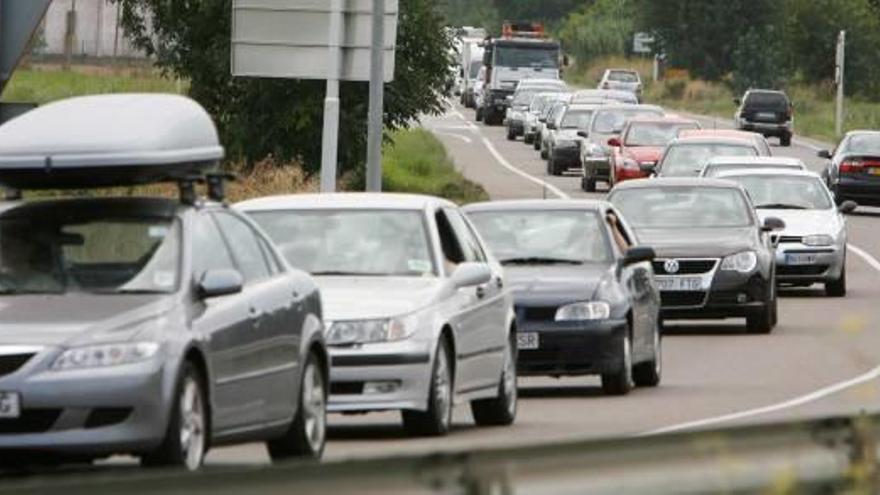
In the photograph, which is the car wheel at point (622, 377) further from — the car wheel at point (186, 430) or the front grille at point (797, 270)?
the front grille at point (797, 270)

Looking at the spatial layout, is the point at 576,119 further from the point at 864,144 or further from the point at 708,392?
the point at 708,392

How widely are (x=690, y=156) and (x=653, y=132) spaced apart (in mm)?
10493

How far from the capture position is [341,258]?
18.6m

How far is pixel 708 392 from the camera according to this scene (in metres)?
22.2

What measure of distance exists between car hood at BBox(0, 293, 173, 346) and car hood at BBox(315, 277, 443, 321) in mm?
3700

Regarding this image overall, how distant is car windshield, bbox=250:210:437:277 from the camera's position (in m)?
18.5

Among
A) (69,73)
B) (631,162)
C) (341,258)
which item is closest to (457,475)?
(341,258)

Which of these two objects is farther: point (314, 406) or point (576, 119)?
point (576, 119)

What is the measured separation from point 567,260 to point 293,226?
4237 mm

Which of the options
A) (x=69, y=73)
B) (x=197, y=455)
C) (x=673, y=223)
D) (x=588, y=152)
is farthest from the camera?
(x=69, y=73)

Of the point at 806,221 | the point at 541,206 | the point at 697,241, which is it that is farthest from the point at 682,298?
the point at 806,221

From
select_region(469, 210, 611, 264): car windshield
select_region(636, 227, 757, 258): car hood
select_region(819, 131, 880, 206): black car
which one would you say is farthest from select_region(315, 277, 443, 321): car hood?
select_region(819, 131, 880, 206): black car

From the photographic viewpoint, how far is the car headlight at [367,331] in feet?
57.6

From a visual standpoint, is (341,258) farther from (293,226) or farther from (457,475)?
(457,475)
